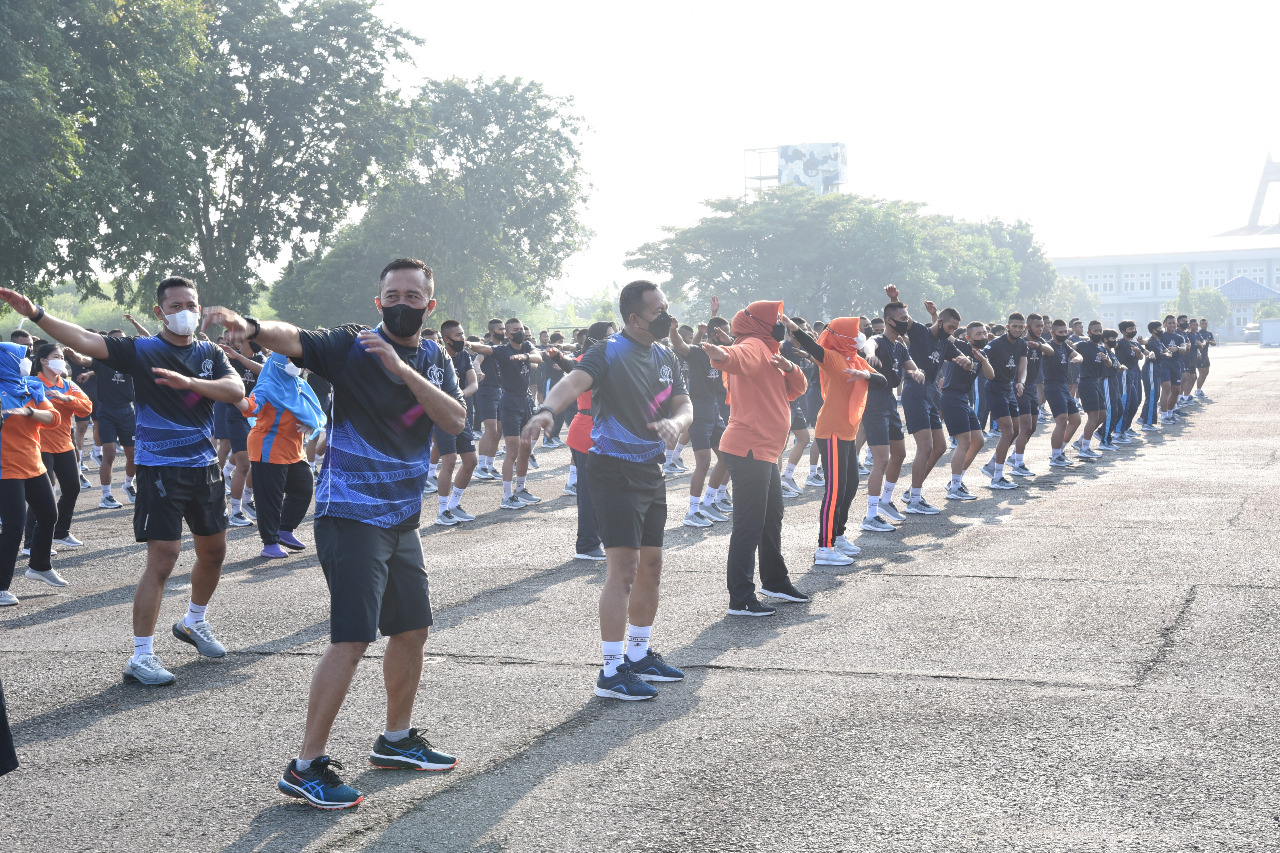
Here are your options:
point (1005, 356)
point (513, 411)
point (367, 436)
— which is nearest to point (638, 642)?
point (367, 436)

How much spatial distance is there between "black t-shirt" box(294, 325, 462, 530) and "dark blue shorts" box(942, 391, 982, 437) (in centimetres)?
864

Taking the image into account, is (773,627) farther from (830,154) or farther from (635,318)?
(830,154)

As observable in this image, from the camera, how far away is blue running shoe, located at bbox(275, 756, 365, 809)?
156 inches

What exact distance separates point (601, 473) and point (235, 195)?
3059 cm

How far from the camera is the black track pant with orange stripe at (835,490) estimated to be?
8570 millimetres

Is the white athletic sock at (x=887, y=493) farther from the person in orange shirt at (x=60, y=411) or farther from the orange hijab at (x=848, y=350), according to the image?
the person in orange shirt at (x=60, y=411)

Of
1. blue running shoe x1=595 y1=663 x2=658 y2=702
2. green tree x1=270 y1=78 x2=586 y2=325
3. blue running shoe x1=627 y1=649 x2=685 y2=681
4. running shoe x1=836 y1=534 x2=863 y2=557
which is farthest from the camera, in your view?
green tree x1=270 y1=78 x2=586 y2=325

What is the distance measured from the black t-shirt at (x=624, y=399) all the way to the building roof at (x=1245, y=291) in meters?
133

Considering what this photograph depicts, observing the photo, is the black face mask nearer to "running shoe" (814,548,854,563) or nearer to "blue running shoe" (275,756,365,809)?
"blue running shoe" (275,756,365,809)

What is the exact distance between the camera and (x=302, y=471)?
993 centimetres

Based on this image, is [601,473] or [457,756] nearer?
[457,756]

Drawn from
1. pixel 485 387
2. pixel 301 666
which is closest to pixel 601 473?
pixel 301 666

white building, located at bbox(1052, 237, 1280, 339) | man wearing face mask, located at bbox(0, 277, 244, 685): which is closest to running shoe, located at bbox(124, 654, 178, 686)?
man wearing face mask, located at bbox(0, 277, 244, 685)

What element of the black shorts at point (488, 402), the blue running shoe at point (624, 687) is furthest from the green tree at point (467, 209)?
the blue running shoe at point (624, 687)
